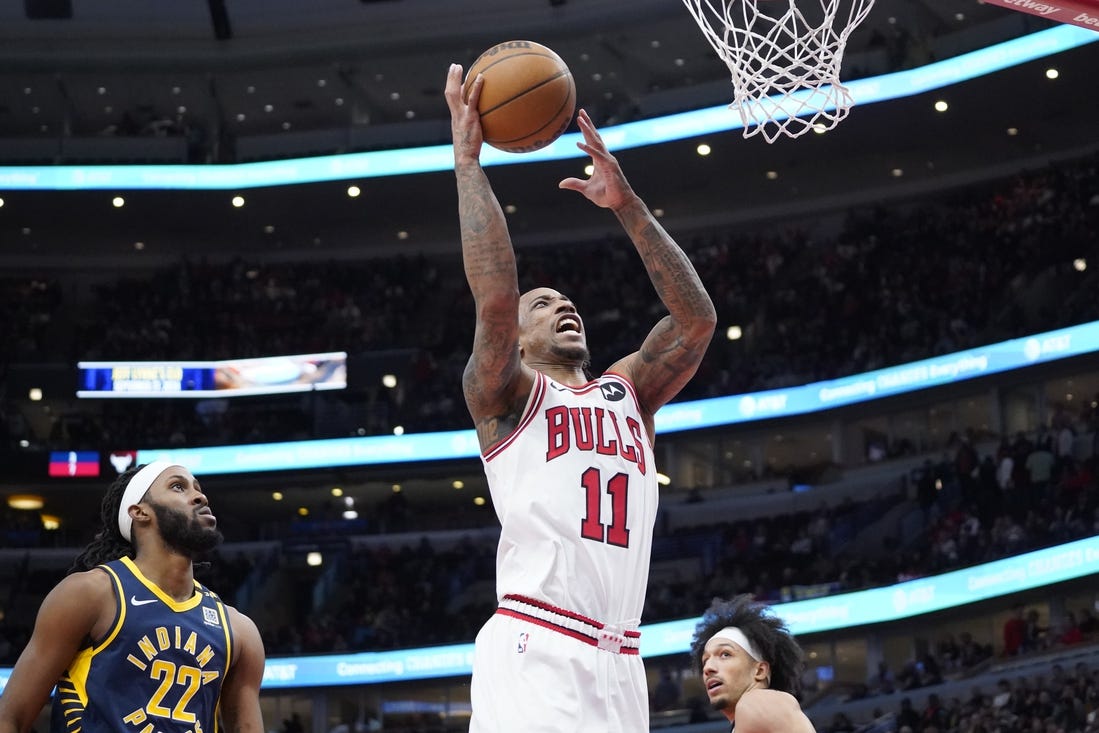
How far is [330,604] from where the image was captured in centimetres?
2316

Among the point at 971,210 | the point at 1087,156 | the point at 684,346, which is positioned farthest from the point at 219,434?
the point at 684,346

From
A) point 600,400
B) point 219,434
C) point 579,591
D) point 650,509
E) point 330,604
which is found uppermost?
point 219,434

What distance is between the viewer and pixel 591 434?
3936mm

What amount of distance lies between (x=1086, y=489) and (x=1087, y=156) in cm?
818

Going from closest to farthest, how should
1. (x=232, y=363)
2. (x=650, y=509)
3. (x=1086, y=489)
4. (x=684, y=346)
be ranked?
1. (x=650, y=509)
2. (x=684, y=346)
3. (x=1086, y=489)
4. (x=232, y=363)

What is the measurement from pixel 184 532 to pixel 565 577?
1.35m

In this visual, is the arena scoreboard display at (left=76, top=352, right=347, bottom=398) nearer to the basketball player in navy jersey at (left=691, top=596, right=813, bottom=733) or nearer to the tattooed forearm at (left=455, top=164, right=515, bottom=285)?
the basketball player in navy jersey at (left=691, top=596, right=813, bottom=733)

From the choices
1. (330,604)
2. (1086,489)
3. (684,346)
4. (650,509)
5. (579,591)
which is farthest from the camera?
(330,604)

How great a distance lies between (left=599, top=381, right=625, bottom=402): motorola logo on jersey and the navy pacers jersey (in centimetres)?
143

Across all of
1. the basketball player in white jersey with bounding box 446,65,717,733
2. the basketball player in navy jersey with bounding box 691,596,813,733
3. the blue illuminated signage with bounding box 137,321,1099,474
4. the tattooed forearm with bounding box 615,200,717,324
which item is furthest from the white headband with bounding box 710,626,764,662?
the blue illuminated signage with bounding box 137,321,1099,474

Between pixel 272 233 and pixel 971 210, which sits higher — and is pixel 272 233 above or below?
above

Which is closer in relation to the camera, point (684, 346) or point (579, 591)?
point (579, 591)

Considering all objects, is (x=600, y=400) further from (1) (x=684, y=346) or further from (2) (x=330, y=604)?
(2) (x=330, y=604)

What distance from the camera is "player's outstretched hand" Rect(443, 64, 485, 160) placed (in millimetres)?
4008
